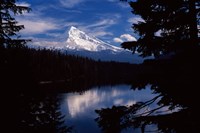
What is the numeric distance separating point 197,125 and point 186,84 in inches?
29.2

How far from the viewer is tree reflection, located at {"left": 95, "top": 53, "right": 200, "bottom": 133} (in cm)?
439

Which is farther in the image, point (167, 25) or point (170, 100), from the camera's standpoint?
point (167, 25)

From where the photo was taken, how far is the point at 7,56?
845cm

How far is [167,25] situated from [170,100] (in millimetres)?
2095

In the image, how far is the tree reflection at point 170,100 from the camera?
14.4ft

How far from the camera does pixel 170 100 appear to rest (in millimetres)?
5047

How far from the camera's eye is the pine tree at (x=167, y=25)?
5980mm

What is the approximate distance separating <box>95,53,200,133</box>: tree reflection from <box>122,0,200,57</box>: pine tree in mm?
889

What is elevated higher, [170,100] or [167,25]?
[167,25]

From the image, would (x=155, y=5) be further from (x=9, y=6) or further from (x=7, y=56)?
(x=9, y=6)

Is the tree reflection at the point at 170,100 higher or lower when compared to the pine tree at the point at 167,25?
lower

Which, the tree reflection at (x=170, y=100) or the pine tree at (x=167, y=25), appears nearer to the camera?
the tree reflection at (x=170, y=100)

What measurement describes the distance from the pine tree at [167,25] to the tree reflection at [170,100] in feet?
2.92

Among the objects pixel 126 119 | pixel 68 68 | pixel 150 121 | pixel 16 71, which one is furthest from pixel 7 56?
pixel 68 68
